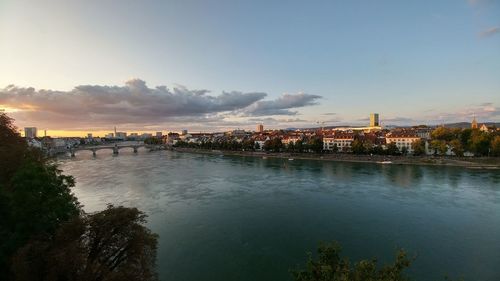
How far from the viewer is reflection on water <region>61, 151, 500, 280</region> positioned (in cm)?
887

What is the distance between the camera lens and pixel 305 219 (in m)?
13.2

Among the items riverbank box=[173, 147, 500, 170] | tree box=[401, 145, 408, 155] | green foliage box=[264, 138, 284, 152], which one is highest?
green foliage box=[264, 138, 284, 152]

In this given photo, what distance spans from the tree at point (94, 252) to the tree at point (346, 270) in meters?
2.79

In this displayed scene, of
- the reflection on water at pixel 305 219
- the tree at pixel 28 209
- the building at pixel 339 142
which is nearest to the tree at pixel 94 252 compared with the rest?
the tree at pixel 28 209

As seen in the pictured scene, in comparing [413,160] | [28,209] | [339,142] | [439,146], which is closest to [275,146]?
[339,142]

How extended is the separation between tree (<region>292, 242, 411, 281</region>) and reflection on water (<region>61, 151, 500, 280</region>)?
4135mm

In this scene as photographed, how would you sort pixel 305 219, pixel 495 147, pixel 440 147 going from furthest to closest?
pixel 440 147, pixel 495 147, pixel 305 219

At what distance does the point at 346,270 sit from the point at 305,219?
9.88m

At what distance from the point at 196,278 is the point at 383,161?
29479mm

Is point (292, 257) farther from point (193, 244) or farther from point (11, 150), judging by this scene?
point (11, 150)

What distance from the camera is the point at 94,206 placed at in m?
15.8

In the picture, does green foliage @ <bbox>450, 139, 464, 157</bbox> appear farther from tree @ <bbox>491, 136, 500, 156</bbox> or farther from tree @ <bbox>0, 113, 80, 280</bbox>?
tree @ <bbox>0, 113, 80, 280</bbox>

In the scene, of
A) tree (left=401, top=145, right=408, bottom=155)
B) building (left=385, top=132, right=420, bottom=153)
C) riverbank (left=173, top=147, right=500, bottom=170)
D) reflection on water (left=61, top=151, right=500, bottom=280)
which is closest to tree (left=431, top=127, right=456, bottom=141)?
building (left=385, top=132, right=420, bottom=153)

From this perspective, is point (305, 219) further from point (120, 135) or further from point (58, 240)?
point (120, 135)
